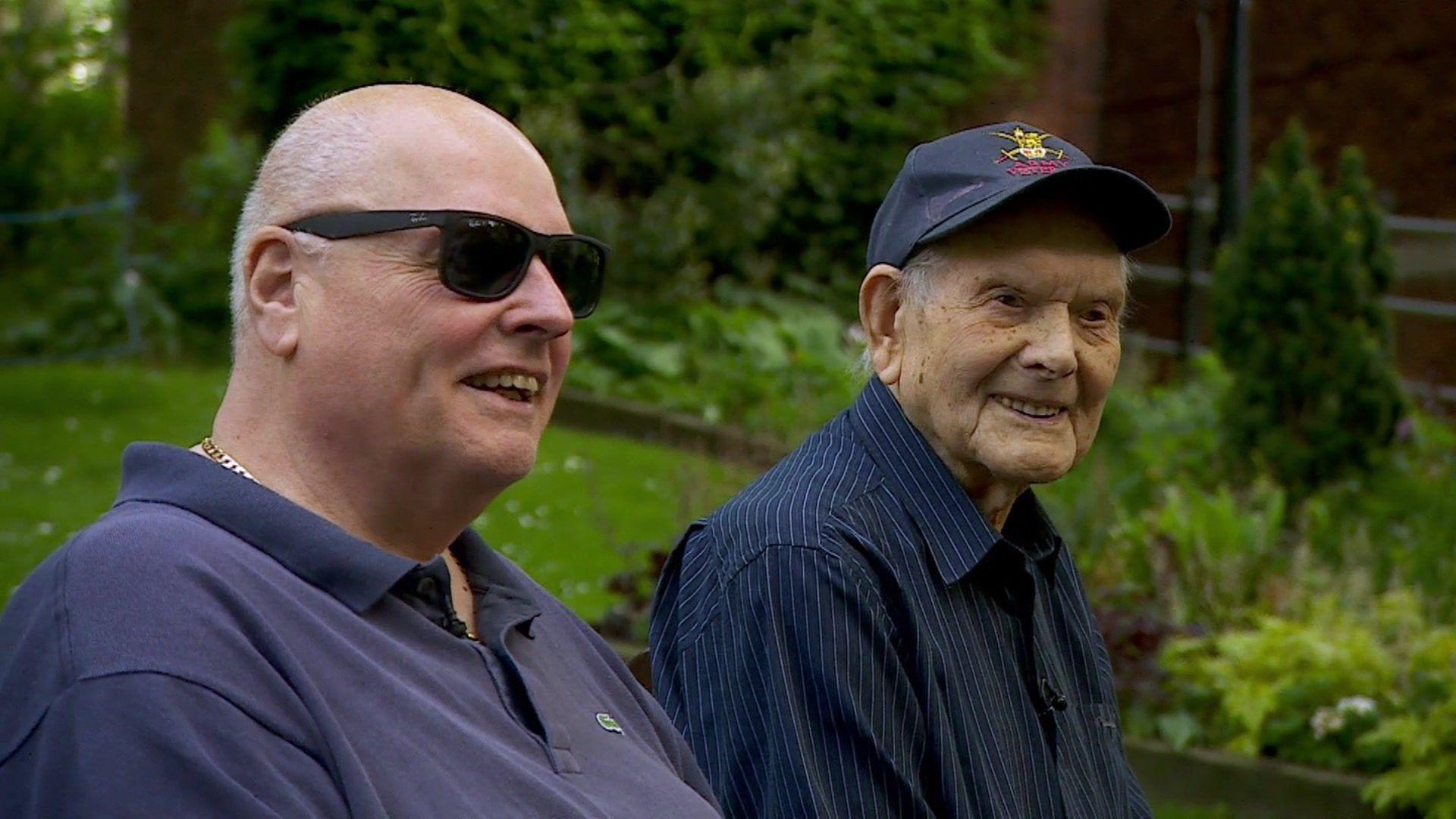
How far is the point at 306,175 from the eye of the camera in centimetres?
216

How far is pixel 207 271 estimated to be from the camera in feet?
33.8

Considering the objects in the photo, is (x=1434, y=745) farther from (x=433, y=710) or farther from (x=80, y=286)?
(x=80, y=286)

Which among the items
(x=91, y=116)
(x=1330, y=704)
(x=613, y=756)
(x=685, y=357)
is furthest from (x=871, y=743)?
(x=91, y=116)

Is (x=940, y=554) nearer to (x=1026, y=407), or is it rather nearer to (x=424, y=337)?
(x=1026, y=407)

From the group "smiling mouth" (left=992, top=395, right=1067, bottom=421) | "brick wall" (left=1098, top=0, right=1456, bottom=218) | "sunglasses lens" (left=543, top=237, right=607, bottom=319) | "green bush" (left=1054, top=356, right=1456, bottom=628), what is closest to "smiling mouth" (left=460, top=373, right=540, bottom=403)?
"sunglasses lens" (left=543, top=237, right=607, bottom=319)

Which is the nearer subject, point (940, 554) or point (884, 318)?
point (940, 554)

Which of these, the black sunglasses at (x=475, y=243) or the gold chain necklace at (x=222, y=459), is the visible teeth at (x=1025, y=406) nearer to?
A: the black sunglasses at (x=475, y=243)

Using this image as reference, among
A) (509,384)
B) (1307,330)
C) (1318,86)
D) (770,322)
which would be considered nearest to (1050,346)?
(509,384)

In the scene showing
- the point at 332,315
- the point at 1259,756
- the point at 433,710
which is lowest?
the point at 1259,756

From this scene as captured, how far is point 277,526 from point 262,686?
0.27m

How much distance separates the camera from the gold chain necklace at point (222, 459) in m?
2.12

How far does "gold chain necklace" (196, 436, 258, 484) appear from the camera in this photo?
2.12 m

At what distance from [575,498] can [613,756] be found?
5.51m

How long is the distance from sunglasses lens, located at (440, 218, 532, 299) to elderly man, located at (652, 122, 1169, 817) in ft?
2.02
